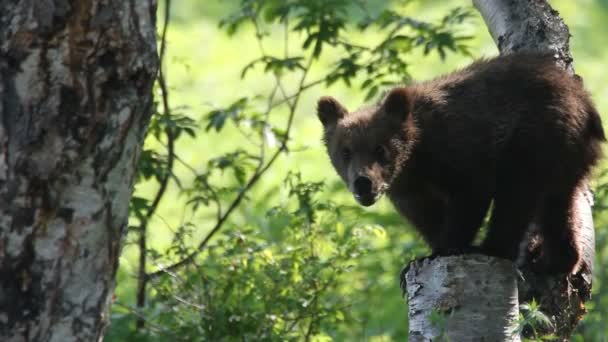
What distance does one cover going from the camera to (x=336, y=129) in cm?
570

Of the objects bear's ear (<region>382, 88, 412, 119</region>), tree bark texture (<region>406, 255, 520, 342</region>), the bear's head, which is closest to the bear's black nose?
the bear's head

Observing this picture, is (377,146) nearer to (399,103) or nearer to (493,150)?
(399,103)

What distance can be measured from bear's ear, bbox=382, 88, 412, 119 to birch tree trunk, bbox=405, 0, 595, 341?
65 centimetres

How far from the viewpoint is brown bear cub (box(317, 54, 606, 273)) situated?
507cm

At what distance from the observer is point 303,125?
1370 centimetres

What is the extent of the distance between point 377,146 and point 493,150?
621 millimetres

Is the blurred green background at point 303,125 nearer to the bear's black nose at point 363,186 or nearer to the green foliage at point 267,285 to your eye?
the green foliage at point 267,285

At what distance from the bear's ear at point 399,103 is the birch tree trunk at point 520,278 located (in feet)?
2.15

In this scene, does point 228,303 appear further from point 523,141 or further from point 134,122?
point 134,122

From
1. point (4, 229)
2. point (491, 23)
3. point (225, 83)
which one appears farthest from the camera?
point (225, 83)

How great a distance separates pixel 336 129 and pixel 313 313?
1.08 meters

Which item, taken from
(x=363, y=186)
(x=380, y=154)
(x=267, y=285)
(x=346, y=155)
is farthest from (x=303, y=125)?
(x=363, y=186)

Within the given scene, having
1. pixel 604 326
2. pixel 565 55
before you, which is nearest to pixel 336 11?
pixel 565 55

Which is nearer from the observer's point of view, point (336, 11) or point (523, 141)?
point (523, 141)
